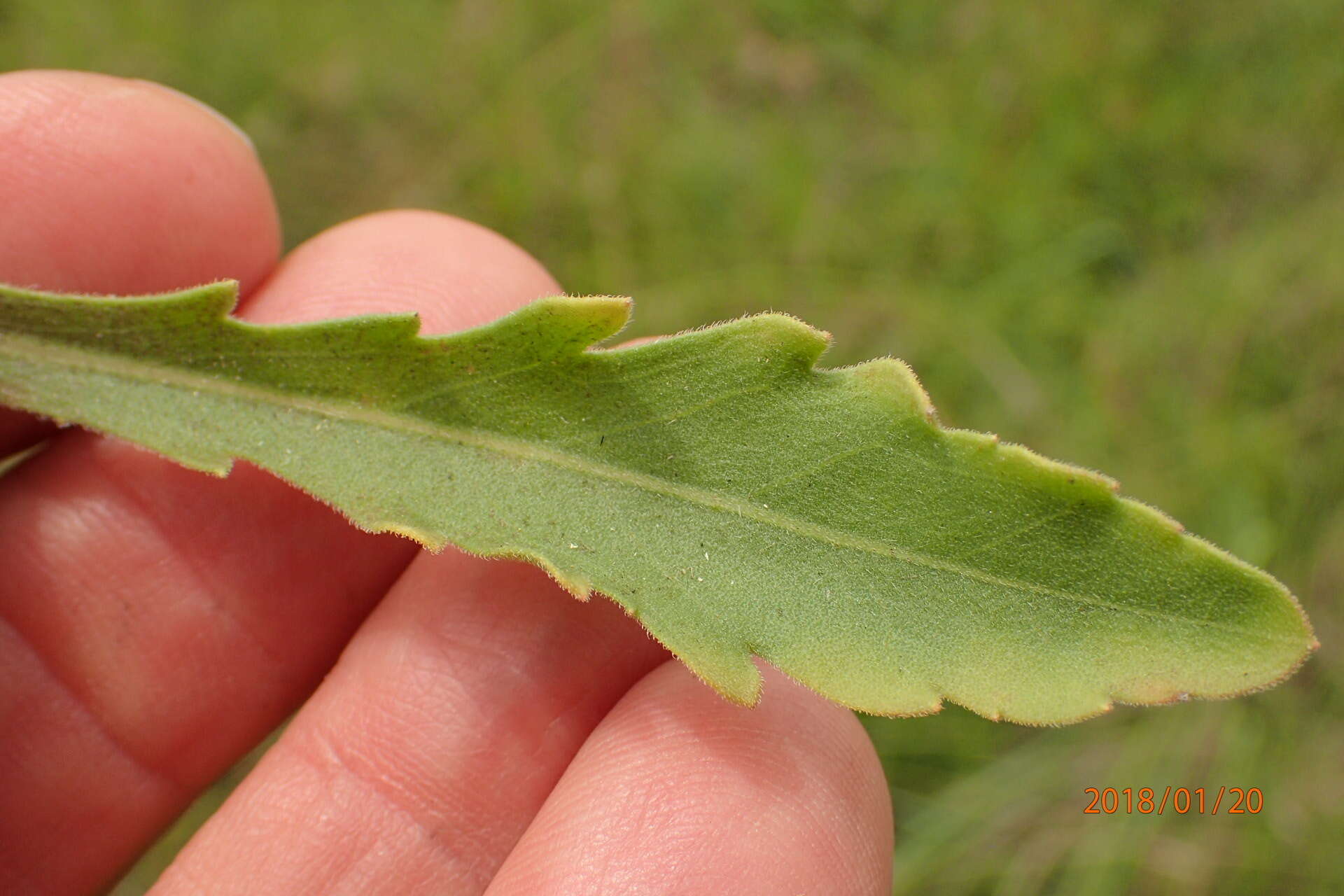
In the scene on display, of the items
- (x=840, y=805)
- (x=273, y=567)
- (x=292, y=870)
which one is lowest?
(x=292, y=870)

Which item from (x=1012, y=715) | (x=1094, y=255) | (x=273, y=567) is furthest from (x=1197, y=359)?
(x=273, y=567)

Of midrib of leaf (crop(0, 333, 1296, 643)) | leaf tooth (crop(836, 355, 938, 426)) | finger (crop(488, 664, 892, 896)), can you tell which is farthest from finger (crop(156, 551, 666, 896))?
leaf tooth (crop(836, 355, 938, 426))

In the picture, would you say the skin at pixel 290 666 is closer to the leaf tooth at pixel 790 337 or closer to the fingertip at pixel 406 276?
the fingertip at pixel 406 276

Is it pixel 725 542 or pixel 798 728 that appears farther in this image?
pixel 798 728

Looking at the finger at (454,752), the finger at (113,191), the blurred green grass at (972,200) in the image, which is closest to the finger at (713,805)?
the finger at (454,752)

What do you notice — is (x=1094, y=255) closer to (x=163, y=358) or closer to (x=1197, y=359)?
(x=1197, y=359)

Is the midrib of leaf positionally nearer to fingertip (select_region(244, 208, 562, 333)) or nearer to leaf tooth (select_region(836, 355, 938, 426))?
leaf tooth (select_region(836, 355, 938, 426))

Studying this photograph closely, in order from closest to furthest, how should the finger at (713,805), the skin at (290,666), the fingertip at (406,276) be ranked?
the finger at (713,805)
the skin at (290,666)
the fingertip at (406,276)
